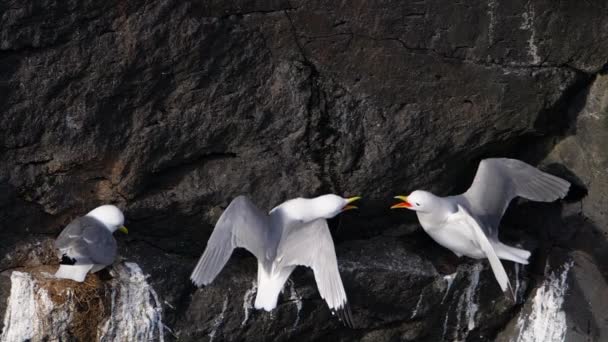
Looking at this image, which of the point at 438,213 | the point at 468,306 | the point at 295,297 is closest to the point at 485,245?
the point at 438,213

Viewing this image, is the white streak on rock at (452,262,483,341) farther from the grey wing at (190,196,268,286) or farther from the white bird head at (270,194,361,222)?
the grey wing at (190,196,268,286)

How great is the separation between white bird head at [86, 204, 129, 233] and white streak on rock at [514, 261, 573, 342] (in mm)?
2120

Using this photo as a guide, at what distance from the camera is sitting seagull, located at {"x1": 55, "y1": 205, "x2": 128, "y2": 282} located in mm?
4707

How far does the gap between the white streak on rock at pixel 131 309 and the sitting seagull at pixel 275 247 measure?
1.10 feet

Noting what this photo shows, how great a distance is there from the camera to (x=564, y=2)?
519cm

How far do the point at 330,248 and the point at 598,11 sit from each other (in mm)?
1765

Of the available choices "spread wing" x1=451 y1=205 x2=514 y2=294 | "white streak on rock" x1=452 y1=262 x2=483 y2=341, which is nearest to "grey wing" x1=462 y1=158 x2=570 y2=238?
"spread wing" x1=451 y1=205 x2=514 y2=294

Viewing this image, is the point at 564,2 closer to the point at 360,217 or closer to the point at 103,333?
the point at 360,217

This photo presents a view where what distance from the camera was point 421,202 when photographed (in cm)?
516

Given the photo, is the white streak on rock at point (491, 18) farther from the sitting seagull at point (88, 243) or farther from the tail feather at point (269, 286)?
the sitting seagull at point (88, 243)

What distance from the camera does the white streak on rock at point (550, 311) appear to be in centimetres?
548

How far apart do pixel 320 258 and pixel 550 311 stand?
1.41m

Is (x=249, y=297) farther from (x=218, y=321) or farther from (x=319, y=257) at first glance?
(x=319, y=257)

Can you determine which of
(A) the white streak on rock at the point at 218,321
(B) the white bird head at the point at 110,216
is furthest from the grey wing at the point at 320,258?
(B) the white bird head at the point at 110,216
